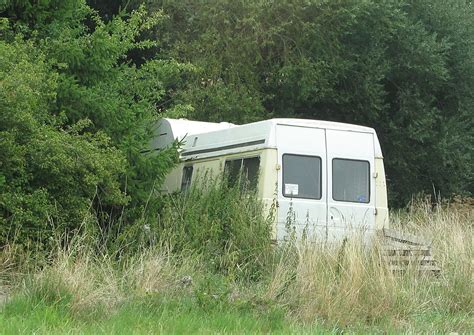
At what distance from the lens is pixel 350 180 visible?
44.0 ft

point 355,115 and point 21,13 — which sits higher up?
point 355,115

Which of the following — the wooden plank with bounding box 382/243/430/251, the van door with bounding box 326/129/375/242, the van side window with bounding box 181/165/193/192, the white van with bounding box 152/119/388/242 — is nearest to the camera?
the wooden plank with bounding box 382/243/430/251

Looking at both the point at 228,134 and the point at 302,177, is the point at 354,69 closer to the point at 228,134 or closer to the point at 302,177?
the point at 228,134

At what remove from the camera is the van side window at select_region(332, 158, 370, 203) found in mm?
13273

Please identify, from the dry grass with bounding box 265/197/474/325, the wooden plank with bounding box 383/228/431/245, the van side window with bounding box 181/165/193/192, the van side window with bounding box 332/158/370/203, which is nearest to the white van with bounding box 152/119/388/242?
the van side window with bounding box 332/158/370/203

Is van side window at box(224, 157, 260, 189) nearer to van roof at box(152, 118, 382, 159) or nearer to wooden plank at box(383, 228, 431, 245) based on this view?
van roof at box(152, 118, 382, 159)

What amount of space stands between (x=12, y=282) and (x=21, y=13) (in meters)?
4.84

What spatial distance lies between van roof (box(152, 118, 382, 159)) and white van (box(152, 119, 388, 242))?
0.02 metres

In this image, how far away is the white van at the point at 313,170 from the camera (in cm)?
1271

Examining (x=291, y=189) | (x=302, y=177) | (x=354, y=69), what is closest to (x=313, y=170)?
(x=302, y=177)

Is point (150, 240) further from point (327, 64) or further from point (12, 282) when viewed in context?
point (327, 64)

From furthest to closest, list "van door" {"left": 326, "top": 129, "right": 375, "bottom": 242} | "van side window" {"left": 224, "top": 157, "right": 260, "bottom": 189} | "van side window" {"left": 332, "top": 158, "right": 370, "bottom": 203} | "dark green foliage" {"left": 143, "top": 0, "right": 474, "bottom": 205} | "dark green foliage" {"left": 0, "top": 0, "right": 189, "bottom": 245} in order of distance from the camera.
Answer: "dark green foliage" {"left": 143, "top": 0, "right": 474, "bottom": 205}
"van side window" {"left": 332, "top": 158, "right": 370, "bottom": 203}
"van door" {"left": 326, "top": 129, "right": 375, "bottom": 242}
"van side window" {"left": 224, "top": 157, "right": 260, "bottom": 189}
"dark green foliage" {"left": 0, "top": 0, "right": 189, "bottom": 245}

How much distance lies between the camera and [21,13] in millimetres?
12219

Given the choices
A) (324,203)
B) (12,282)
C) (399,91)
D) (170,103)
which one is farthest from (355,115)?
(12,282)
